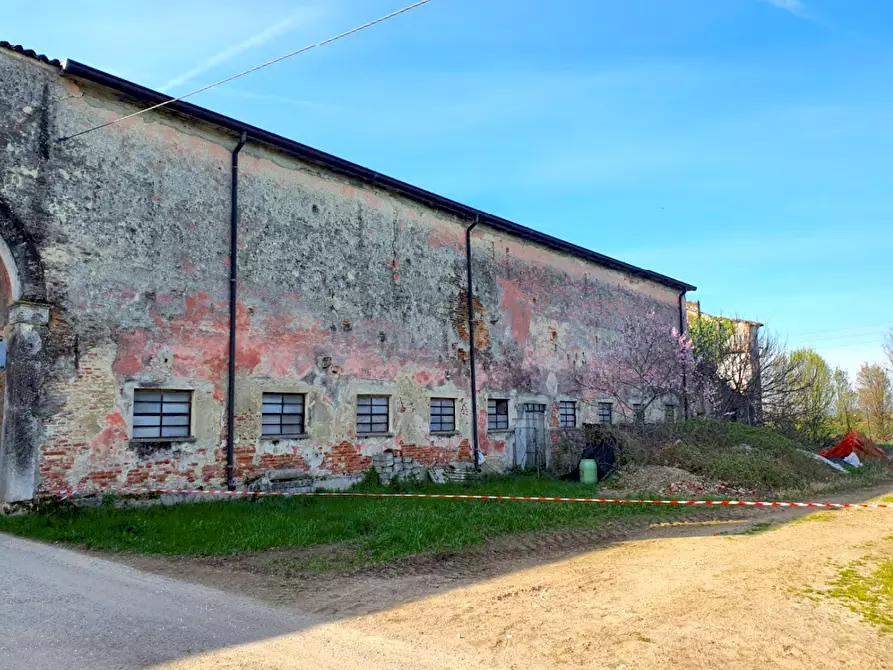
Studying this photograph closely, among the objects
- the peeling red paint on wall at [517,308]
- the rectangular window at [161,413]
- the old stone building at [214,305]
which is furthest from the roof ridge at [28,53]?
the peeling red paint on wall at [517,308]

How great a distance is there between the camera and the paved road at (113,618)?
14.6 ft

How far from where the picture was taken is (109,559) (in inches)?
299

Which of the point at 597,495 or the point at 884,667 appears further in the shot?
the point at 597,495

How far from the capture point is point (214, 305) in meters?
12.1

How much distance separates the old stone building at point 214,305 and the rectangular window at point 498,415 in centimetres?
5

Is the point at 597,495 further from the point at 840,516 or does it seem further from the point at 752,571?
the point at 752,571

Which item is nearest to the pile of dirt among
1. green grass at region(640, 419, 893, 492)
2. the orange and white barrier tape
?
green grass at region(640, 419, 893, 492)

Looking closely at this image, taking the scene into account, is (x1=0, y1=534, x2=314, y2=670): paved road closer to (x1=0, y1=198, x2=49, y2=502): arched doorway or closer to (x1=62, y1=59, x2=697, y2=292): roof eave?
(x1=0, y1=198, x2=49, y2=502): arched doorway

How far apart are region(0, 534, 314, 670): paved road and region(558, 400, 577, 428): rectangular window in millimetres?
14664

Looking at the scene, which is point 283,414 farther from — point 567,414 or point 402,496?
point 567,414

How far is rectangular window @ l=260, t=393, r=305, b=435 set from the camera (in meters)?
12.8

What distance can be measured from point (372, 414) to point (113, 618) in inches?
373

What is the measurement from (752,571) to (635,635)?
9.45ft

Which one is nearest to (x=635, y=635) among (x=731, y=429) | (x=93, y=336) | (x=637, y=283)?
(x=93, y=336)
